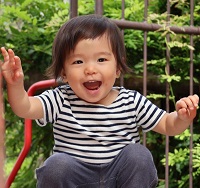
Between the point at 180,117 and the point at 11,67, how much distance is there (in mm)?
682

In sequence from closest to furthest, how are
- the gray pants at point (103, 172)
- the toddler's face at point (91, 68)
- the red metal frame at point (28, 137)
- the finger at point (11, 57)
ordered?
the finger at point (11, 57) → the gray pants at point (103, 172) → the toddler's face at point (91, 68) → the red metal frame at point (28, 137)

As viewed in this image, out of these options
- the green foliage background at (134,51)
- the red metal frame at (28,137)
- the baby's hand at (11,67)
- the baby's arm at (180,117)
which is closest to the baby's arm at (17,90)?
the baby's hand at (11,67)

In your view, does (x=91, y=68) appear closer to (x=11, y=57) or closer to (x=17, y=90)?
(x=17, y=90)

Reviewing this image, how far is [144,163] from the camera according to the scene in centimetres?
166

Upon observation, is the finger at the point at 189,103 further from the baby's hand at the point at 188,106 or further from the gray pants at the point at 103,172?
the gray pants at the point at 103,172

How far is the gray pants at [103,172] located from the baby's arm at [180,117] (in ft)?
0.60

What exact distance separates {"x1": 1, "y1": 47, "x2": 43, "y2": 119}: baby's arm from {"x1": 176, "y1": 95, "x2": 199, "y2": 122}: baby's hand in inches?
20.1

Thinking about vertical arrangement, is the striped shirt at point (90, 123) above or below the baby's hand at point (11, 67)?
below

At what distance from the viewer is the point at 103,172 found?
173 centimetres

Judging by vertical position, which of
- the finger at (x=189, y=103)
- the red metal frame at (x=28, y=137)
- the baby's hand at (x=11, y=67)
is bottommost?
the red metal frame at (x=28, y=137)

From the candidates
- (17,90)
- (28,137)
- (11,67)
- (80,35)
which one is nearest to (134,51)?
(28,137)

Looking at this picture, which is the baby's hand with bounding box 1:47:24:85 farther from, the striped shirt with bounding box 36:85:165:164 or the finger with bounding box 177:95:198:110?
the finger with bounding box 177:95:198:110

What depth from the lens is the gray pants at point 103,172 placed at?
163 cm

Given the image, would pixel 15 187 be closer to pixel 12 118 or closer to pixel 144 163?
pixel 12 118
